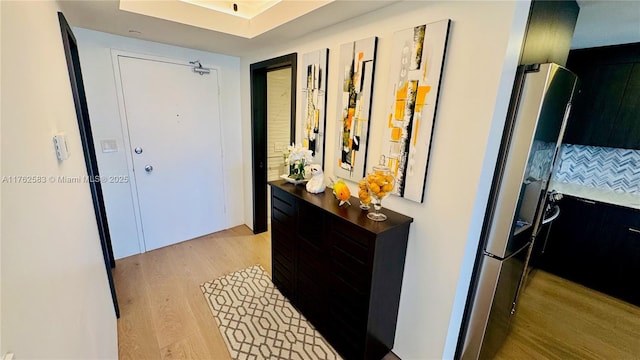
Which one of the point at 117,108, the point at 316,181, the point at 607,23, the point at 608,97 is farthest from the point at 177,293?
the point at 608,97

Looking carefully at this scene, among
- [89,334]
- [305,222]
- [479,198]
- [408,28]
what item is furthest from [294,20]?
[89,334]

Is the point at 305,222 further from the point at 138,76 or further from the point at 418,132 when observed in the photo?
the point at 138,76

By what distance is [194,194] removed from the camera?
3148 millimetres

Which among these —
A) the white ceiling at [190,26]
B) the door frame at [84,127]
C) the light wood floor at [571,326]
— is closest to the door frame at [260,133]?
the white ceiling at [190,26]

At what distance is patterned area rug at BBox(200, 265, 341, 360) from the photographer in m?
1.79

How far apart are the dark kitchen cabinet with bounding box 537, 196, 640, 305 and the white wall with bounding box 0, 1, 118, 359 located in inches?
146

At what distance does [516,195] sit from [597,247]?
205cm

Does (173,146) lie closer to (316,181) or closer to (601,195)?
(316,181)

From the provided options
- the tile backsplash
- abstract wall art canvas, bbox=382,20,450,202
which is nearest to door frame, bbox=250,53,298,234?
abstract wall art canvas, bbox=382,20,450,202

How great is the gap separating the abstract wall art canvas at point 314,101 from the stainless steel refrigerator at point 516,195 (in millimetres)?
1229

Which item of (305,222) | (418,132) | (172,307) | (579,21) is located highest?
(579,21)

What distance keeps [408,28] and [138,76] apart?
254cm

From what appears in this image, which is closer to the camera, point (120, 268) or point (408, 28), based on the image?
point (408, 28)

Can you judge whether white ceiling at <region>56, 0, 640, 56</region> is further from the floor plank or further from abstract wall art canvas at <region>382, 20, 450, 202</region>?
the floor plank
